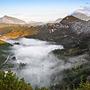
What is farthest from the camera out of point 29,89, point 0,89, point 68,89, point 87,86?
point 68,89

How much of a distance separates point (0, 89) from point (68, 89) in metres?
137

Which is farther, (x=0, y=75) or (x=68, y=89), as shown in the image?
(x=68, y=89)

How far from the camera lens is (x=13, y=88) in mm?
63625

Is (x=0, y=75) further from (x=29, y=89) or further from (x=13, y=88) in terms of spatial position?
(x=29, y=89)

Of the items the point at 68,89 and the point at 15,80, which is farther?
the point at 68,89

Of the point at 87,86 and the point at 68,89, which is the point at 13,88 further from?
the point at 68,89

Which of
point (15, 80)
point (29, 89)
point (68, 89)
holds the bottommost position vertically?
point (68, 89)

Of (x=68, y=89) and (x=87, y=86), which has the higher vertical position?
(x=87, y=86)

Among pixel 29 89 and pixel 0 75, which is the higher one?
pixel 0 75

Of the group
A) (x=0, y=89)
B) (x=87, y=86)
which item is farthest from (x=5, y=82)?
(x=87, y=86)

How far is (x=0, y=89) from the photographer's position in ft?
203

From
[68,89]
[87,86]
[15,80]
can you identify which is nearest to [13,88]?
[15,80]

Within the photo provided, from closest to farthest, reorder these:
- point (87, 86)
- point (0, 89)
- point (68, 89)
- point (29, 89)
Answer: point (0, 89) → point (87, 86) → point (29, 89) → point (68, 89)

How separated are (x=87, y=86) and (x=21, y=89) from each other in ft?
46.7
